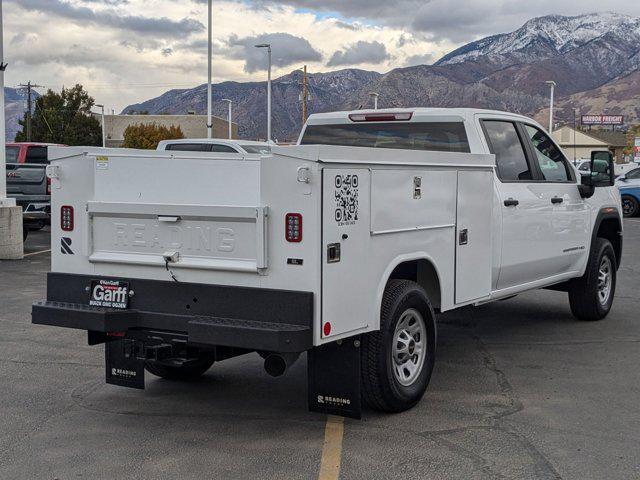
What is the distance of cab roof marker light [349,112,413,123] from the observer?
305 inches

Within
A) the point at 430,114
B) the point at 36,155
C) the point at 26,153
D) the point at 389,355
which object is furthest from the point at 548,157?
the point at 36,155

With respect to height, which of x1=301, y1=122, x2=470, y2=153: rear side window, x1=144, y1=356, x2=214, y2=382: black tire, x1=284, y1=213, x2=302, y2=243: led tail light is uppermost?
x1=301, y1=122, x2=470, y2=153: rear side window

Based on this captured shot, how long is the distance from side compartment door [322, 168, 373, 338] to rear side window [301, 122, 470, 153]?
7.24ft

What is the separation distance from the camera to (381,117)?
7.85 metres

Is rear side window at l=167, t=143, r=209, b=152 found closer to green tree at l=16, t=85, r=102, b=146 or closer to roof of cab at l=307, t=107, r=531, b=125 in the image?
roof of cab at l=307, t=107, r=531, b=125

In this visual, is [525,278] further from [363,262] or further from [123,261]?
[123,261]

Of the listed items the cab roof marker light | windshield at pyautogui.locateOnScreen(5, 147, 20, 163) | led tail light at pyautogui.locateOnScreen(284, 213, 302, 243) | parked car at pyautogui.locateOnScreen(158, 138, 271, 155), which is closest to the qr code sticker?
led tail light at pyautogui.locateOnScreen(284, 213, 302, 243)

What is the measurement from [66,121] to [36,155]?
51802 mm

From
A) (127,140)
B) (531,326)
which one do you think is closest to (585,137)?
(127,140)

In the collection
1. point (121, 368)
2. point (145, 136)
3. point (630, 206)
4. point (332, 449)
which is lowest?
point (332, 449)

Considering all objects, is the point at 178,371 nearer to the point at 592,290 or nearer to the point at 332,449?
the point at 332,449

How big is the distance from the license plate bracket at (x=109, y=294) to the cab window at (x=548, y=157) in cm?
437

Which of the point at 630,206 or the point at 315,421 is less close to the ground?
the point at 630,206

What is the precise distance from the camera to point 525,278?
26.6 ft
